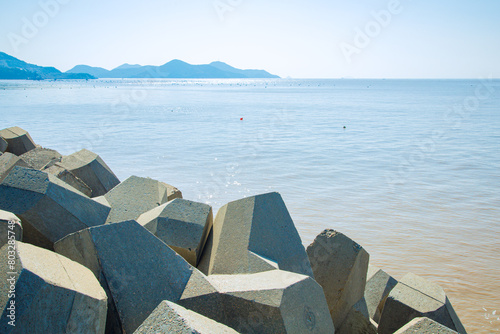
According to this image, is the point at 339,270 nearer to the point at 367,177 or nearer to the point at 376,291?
the point at 376,291

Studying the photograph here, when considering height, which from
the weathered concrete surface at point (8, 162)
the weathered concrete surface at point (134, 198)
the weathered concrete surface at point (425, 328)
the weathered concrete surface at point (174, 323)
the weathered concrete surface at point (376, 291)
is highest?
the weathered concrete surface at point (8, 162)

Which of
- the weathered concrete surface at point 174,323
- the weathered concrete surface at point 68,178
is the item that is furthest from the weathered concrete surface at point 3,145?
the weathered concrete surface at point 174,323

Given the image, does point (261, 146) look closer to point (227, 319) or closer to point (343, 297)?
point (343, 297)

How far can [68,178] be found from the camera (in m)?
4.88

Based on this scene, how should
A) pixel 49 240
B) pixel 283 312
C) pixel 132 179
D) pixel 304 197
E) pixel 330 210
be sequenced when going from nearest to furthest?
pixel 283 312 → pixel 49 240 → pixel 132 179 → pixel 330 210 → pixel 304 197

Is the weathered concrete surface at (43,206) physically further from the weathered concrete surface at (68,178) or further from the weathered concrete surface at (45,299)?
the weathered concrete surface at (45,299)

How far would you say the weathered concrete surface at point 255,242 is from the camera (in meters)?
3.18

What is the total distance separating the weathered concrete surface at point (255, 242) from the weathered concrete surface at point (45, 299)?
1.20 m

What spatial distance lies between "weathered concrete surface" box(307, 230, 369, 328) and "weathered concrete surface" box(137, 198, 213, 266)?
1062 millimetres

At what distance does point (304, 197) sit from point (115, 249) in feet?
20.4

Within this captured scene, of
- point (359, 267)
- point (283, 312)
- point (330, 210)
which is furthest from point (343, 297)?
point (330, 210)

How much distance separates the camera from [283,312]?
2.30 m

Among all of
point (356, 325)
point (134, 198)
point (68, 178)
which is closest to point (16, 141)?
point (68, 178)

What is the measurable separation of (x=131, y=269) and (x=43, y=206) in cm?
144
